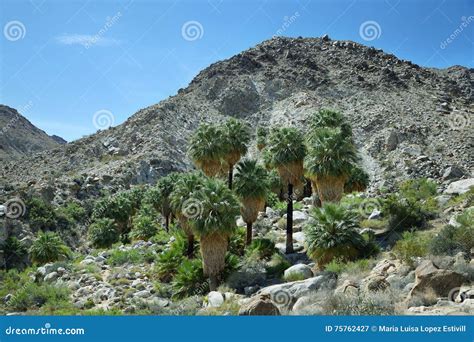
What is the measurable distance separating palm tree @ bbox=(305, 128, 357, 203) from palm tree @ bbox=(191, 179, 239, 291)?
6539 mm

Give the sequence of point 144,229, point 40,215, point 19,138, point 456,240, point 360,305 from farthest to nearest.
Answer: point 19,138
point 40,215
point 144,229
point 456,240
point 360,305

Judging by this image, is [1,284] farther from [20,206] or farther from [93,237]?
[20,206]

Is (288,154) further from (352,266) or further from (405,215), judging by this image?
(352,266)

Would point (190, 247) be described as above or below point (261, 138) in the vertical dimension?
below

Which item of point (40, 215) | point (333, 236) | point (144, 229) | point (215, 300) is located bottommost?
point (215, 300)

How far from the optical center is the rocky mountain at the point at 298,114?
75.2 metres

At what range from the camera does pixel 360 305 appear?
15117mm

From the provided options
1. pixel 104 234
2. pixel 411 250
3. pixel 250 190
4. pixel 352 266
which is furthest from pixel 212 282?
pixel 104 234

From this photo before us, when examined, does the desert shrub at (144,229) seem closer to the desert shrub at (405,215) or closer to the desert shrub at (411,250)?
the desert shrub at (405,215)

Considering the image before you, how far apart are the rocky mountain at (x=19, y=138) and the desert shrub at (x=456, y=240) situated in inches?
4887

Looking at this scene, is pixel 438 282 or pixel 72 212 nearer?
pixel 438 282

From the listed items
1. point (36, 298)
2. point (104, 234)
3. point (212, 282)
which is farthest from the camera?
point (104, 234)

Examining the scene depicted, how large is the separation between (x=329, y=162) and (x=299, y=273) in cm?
872

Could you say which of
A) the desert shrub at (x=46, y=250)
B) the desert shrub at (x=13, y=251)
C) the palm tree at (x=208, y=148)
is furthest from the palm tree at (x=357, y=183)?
Result: the desert shrub at (x=13, y=251)
